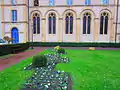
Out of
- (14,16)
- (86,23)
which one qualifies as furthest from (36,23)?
(86,23)

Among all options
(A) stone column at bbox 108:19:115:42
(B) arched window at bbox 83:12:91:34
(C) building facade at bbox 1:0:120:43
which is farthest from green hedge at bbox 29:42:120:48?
(B) arched window at bbox 83:12:91:34

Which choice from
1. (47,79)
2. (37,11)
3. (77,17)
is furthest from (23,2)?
(47,79)

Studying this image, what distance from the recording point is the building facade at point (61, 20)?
1688 inches

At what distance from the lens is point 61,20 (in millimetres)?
43938

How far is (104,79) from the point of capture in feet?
34.8

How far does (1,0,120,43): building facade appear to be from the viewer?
141ft

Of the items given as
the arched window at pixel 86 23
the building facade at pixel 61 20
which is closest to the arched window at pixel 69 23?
the building facade at pixel 61 20

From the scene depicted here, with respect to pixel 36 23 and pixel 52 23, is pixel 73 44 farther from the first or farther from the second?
pixel 36 23

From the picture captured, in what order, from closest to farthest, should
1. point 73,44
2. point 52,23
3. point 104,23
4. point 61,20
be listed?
point 73,44, point 104,23, point 61,20, point 52,23

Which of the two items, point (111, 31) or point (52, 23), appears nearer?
point (111, 31)

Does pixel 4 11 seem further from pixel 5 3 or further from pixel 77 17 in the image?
pixel 77 17

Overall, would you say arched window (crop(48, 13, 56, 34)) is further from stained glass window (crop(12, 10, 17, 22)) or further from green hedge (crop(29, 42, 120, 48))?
stained glass window (crop(12, 10, 17, 22))

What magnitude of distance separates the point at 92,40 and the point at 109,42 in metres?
3.53

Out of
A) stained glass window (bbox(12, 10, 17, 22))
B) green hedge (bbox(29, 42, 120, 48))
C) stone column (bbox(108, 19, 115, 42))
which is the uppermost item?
stained glass window (bbox(12, 10, 17, 22))
